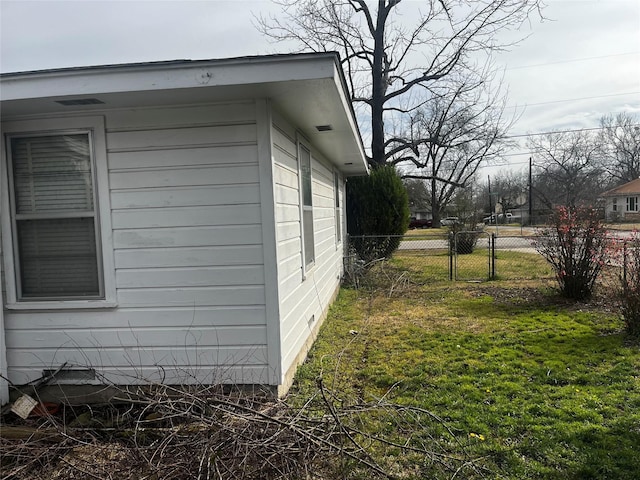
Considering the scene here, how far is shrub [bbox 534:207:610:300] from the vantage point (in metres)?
6.54

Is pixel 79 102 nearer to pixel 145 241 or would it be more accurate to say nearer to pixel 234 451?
pixel 145 241

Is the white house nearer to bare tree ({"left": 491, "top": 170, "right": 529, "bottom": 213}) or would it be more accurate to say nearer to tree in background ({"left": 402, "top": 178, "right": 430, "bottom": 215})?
tree in background ({"left": 402, "top": 178, "right": 430, "bottom": 215})

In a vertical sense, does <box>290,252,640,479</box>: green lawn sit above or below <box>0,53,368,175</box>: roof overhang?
below

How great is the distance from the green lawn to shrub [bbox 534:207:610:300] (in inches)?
16.8

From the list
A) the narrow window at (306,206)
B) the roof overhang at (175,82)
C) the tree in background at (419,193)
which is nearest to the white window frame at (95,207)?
the roof overhang at (175,82)

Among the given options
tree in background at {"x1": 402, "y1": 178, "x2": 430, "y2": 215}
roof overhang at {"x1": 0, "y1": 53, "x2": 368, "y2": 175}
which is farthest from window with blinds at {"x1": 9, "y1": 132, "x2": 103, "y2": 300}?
tree in background at {"x1": 402, "y1": 178, "x2": 430, "y2": 215}

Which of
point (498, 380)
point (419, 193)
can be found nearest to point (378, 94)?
point (498, 380)

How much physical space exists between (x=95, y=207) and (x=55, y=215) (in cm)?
37

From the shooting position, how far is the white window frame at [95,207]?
11.1ft

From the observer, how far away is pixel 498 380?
3.75 m

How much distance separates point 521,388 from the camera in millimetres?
3555

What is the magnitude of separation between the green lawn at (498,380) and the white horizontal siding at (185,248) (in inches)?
34.0

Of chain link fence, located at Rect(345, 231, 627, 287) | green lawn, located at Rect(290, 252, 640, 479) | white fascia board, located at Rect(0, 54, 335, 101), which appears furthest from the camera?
chain link fence, located at Rect(345, 231, 627, 287)

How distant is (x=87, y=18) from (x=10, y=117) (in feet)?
8.85
